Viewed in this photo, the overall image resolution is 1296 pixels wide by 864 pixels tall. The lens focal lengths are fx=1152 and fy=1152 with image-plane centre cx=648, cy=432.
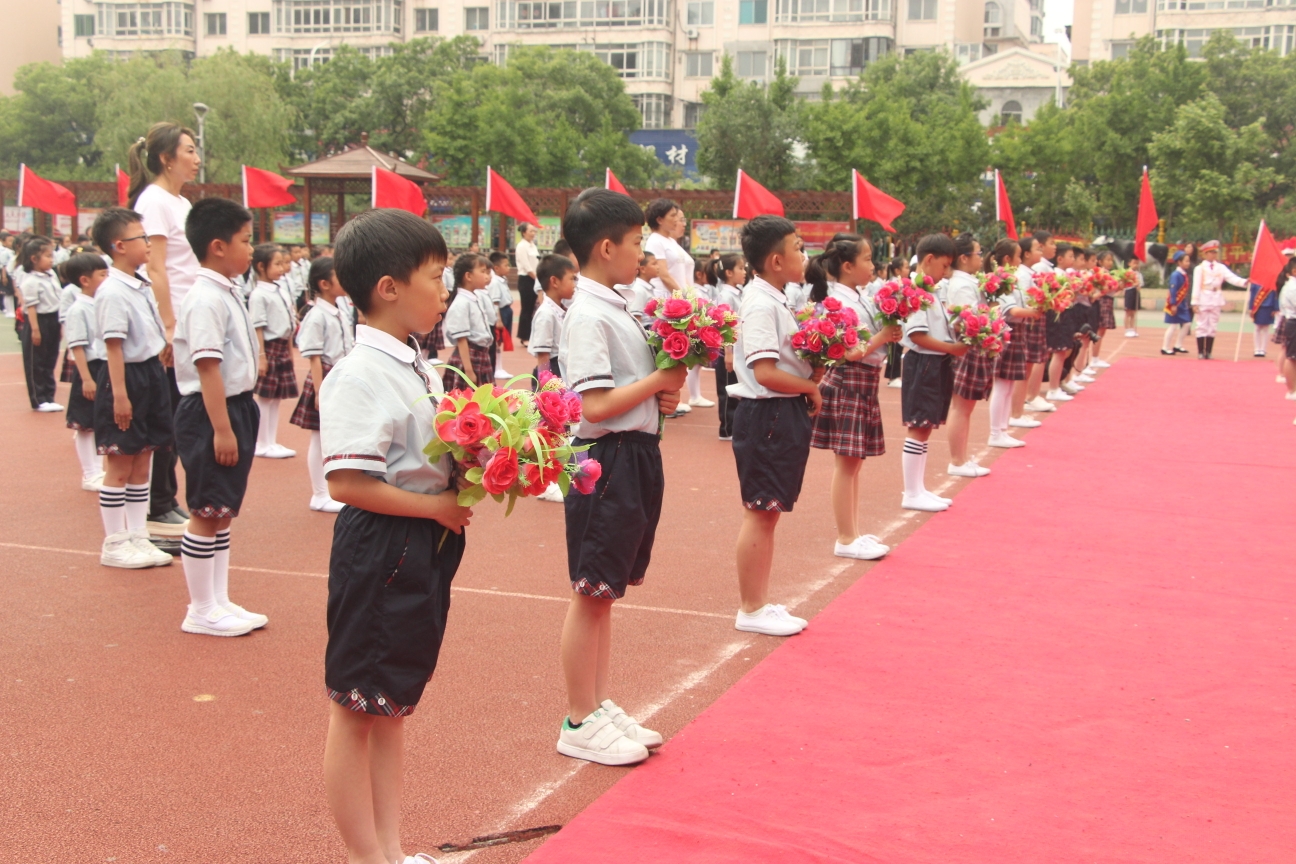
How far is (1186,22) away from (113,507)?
5884cm

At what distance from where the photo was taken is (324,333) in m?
8.09

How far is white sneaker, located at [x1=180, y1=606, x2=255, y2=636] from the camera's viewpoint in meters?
5.00

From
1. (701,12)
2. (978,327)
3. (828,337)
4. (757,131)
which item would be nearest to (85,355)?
(828,337)

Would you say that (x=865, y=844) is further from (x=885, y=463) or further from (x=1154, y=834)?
(x=885, y=463)

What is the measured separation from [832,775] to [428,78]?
5153 centimetres

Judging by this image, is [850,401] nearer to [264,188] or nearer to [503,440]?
[503,440]

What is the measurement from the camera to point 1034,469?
957cm

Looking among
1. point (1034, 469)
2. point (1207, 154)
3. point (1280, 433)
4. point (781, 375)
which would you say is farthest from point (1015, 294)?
point (1207, 154)

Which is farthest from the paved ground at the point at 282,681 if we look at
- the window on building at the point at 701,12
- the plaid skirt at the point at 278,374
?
the window on building at the point at 701,12

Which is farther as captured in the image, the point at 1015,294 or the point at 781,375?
the point at 1015,294

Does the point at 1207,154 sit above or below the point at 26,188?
above

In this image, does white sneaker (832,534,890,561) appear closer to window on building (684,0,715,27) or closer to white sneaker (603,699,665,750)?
white sneaker (603,699,665,750)

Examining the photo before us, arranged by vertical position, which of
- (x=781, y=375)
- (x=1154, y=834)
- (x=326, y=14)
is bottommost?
(x=1154, y=834)

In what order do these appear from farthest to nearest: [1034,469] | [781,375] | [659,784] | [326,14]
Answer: [326,14] → [1034,469] → [781,375] → [659,784]
